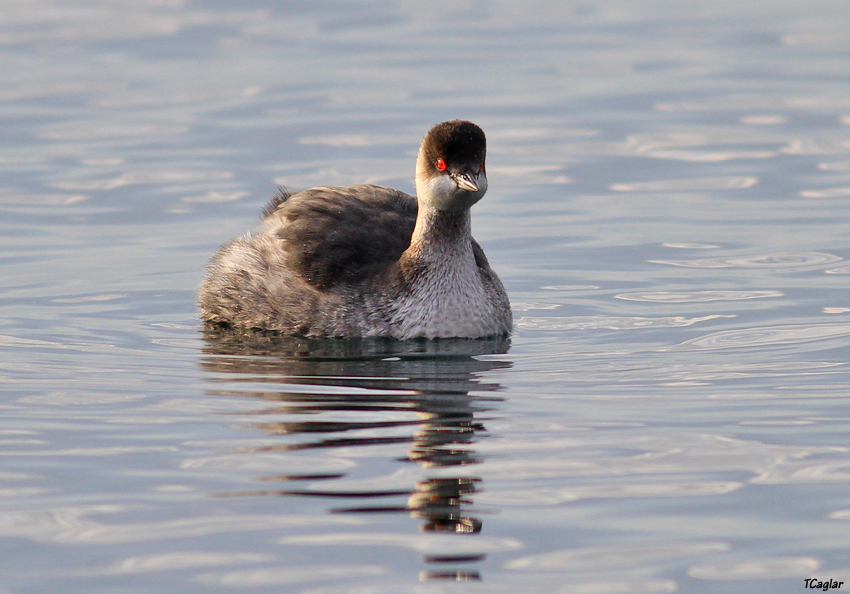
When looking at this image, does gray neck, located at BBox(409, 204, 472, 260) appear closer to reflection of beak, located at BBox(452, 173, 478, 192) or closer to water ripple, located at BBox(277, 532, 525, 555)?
reflection of beak, located at BBox(452, 173, 478, 192)

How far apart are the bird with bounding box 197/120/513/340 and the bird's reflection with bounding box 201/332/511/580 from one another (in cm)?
18

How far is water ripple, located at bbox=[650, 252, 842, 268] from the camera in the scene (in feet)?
47.9

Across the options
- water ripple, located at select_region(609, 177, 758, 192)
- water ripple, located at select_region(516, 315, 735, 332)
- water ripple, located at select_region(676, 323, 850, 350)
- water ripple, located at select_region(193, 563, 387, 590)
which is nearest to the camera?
water ripple, located at select_region(193, 563, 387, 590)

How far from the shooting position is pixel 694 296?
44.5 ft

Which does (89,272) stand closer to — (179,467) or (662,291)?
(662,291)

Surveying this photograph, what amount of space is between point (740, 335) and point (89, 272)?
20.6ft

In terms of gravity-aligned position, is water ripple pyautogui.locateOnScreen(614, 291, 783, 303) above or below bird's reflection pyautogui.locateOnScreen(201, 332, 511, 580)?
above

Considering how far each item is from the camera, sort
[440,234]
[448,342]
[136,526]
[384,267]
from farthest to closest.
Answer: [384,267], [440,234], [448,342], [136,526]

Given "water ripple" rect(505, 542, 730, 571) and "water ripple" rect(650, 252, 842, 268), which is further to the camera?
"water ripple" rect(650, 252, 842, 268)

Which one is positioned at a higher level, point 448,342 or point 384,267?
point 384,267

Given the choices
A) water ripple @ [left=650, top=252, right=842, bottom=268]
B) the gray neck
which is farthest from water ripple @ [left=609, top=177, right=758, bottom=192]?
the gray neck

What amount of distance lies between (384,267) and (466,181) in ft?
3.83

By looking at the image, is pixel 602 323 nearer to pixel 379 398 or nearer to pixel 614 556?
pixel 379 398

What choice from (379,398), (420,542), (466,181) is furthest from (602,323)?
(420,542)
